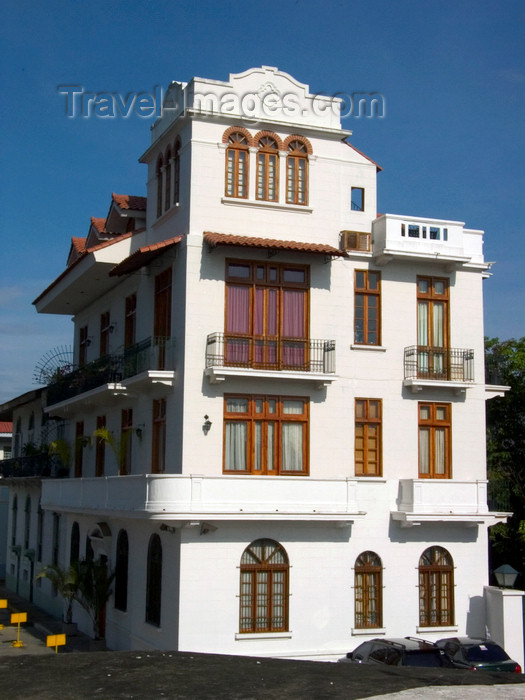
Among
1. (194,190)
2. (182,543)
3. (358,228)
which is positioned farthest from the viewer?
(358,228)

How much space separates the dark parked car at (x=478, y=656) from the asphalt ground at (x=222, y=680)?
5.26 m

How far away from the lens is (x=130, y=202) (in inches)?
1161

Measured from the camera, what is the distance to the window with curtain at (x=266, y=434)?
2361 cm

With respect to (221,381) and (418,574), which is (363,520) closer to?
(418,574)

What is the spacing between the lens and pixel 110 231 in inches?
1209

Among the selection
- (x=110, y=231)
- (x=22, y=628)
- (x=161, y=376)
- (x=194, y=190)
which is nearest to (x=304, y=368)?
(x=161, y=376)

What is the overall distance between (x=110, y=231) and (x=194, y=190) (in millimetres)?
7456

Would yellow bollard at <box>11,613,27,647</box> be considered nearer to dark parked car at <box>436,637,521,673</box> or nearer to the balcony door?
the balcony door

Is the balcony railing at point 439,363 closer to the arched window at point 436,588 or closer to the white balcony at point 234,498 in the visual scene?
the white balcony at point 234,498

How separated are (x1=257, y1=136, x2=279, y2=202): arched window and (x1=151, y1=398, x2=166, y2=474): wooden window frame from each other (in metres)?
6.08

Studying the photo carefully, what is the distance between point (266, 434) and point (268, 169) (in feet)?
23.0

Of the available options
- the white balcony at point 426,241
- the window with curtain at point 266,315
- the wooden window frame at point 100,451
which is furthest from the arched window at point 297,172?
the wooden window frame at point 100,451

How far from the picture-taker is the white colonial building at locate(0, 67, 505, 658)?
23.0 meters

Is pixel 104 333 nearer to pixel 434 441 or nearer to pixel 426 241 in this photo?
pixel 426 241
